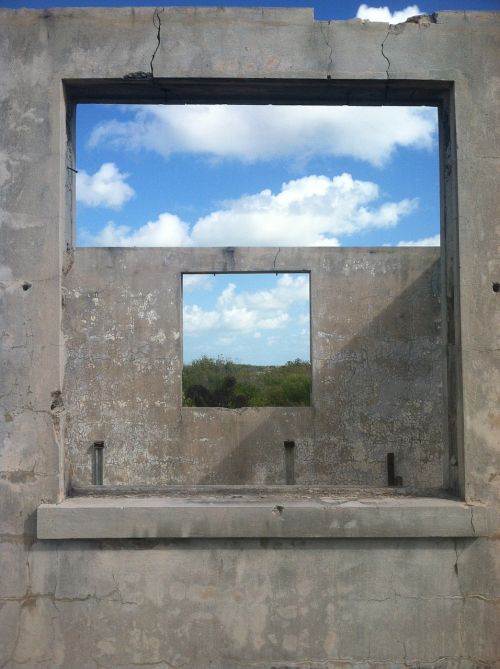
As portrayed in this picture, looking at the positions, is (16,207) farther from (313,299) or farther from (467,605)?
(313,299)

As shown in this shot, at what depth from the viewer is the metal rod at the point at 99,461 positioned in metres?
8.49

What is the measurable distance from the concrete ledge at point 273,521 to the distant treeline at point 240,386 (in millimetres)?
9190

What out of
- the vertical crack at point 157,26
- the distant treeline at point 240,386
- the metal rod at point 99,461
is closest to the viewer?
the vertical crack at point 157,26

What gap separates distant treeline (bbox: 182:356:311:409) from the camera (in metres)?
13.1

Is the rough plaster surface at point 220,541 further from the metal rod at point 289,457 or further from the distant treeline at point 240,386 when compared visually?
the distant treeline at point 240,386

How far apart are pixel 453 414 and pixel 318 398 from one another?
5246 millimetres

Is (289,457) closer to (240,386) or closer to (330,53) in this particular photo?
(330,53)

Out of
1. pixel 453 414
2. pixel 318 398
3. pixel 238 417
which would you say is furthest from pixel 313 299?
pixel 453 414

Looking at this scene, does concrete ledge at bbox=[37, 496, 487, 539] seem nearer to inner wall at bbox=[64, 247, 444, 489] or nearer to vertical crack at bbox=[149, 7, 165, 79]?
vertical crack at bbox=[149, 7, 165, 79]

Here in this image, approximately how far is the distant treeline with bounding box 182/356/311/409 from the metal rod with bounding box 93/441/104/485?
159 inches

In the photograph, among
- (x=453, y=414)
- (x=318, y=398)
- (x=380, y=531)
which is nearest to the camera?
(x=380, y=531)

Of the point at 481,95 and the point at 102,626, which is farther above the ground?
the point at 481,95

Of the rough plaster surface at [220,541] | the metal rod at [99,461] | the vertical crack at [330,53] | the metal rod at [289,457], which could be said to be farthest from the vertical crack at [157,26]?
the metal rod at [99,461]

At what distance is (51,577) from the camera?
3.11 meters
